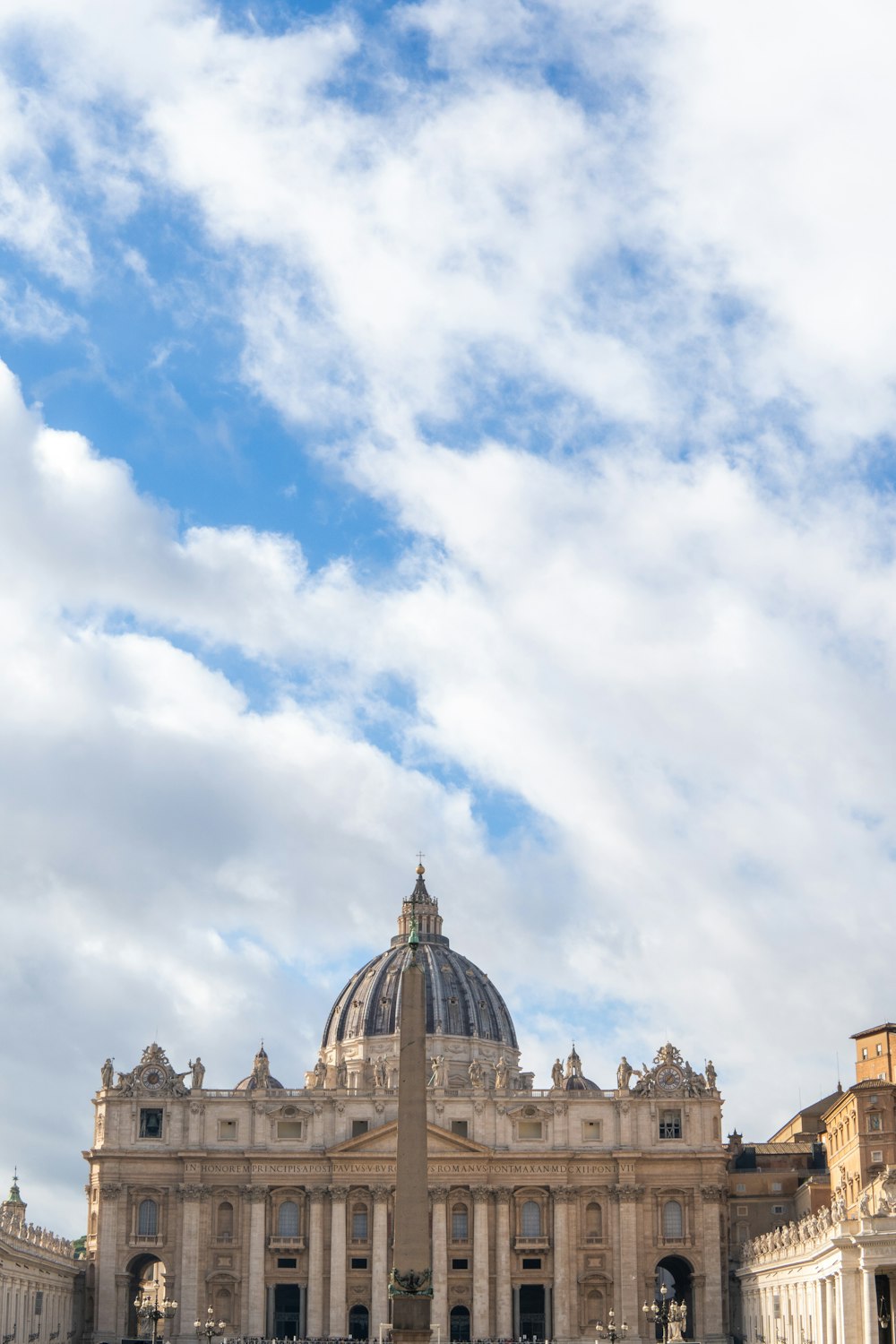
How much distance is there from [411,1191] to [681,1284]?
74.0 metres

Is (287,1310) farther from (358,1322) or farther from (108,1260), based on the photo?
(108,1260)

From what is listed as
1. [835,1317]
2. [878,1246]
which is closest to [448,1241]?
[835,1317]

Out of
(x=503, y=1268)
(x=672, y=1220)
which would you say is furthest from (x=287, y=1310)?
(x=672, y=1220)

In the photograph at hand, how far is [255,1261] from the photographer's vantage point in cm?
11112

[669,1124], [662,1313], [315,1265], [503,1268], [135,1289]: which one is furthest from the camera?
[669,1124]

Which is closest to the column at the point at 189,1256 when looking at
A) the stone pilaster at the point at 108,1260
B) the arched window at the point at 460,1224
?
the stone pilaster at the point at 108,1260

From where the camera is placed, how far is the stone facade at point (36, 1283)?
87312 millimetres

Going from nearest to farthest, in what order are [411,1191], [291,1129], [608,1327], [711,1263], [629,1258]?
[411,1191] → [608,1327] → [711,1263] → [629,1258] → [291,1129]

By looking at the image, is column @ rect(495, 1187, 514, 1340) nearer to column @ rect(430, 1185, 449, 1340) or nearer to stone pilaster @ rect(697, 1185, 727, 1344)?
column @ rect(430, 1185, 449, 1340)

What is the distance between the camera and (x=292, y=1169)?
113 meters

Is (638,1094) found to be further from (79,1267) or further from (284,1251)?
(79,1267)

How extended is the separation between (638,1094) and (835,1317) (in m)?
49.6

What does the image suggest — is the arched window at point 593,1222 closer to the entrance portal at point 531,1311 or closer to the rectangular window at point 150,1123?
the entrance portal at point 531,1311

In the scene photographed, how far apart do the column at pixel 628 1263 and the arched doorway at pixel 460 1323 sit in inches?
334
